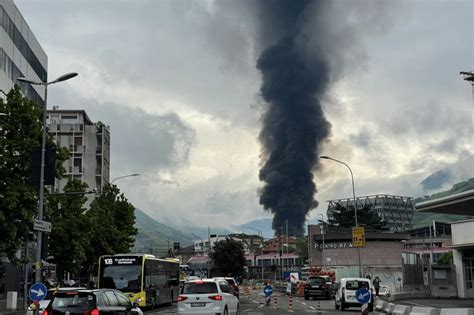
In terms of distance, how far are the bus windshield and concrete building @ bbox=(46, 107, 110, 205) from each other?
62485 mm

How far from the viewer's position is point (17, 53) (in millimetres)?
52594

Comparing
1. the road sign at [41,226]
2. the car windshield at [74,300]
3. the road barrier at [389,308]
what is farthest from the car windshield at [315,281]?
the car windshield at [74,300]

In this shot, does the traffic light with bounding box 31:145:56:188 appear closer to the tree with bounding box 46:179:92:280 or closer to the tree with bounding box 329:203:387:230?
the tree with bounding box 46:179:92:280

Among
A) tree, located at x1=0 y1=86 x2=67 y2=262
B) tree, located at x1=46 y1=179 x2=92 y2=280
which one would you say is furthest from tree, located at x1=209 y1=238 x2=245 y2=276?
tree, located at x1=0 y1=86 x2=67 y2=262

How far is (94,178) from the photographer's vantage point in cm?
9719

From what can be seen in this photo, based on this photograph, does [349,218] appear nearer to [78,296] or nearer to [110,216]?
[110,216]

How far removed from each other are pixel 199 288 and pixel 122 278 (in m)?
12.7

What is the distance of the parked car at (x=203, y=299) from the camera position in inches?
844

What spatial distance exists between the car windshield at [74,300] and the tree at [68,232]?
86.0 ft

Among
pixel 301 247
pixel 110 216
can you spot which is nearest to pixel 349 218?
pixel 301 247

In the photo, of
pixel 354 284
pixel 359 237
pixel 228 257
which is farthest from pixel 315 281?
pixel 228 257

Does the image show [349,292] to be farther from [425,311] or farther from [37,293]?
[37,293]

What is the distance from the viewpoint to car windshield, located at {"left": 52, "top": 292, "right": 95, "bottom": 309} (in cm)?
1558

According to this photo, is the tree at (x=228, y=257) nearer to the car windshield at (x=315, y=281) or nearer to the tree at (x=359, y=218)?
the tree at (x=359, y=218)
